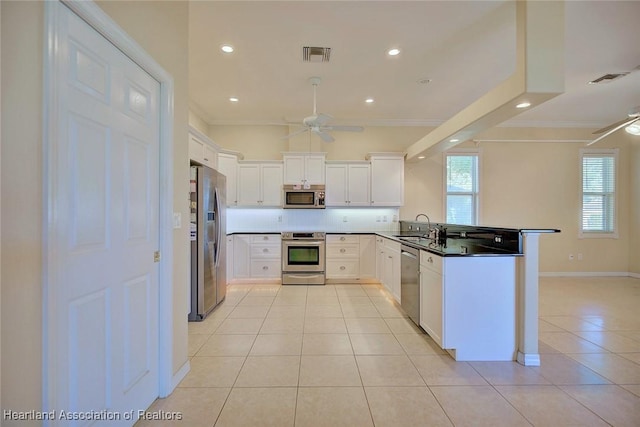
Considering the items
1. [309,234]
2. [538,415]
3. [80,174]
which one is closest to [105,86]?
[80,174]

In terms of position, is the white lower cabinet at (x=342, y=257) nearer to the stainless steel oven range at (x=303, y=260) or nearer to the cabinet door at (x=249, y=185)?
the stainless steel oven range at (x=303, y=260)

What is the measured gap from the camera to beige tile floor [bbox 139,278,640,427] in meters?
1.72

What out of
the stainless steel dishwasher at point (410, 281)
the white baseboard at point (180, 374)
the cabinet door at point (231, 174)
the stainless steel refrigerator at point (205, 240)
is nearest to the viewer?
the white baseboard at point (180, 374)

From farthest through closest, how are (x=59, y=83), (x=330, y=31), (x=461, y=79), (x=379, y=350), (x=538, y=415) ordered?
(x=461, y=79) → (x=330, y=31) → (x=379, y=350) → (x=538, y=415) → (x=59, y=83)

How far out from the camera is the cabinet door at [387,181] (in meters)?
5.20

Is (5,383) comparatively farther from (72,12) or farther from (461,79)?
(461,79)

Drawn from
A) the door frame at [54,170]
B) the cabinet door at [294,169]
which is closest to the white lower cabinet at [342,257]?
the cabinet door at [294,169]

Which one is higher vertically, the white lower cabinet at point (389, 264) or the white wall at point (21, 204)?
the white wall at point (21, 204)

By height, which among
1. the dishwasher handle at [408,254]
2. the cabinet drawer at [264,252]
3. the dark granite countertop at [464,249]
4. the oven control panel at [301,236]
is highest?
the dark granite countertop at [464,249]

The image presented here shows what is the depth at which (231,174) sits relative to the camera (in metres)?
5.11

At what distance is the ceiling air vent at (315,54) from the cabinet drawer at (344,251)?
293 cm

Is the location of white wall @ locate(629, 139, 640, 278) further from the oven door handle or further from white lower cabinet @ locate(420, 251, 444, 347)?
the oven door handle

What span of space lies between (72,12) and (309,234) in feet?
13.2

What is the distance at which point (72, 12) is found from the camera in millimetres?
1200
